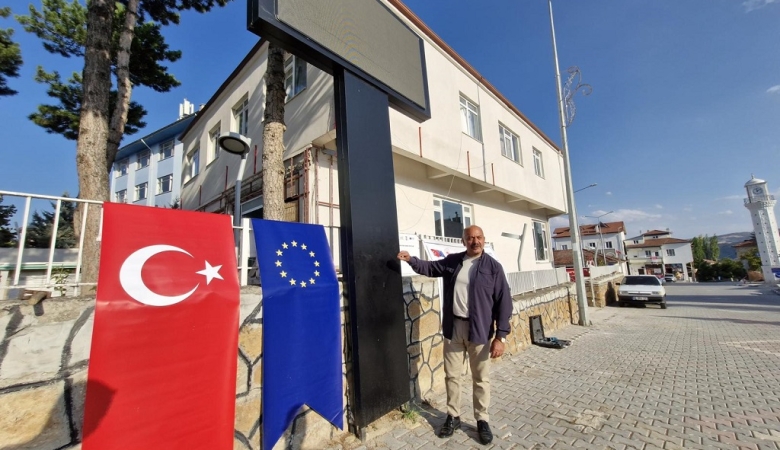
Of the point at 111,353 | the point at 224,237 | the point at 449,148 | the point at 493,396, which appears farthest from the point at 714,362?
the point at 111,353

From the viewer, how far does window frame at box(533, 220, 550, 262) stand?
1493 cm

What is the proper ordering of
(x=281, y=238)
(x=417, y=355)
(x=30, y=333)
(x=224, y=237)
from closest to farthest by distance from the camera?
1. (x=30, y=333)
2. (x=224, y=237)
3. (x=281, y=238)
4. (x=417, y=355)

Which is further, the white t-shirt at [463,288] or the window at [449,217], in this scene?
the window at [449,217]

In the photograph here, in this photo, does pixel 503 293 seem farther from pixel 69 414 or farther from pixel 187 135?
pixel 187 135

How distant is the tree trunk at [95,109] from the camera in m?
5.91

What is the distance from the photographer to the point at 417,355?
4.04m

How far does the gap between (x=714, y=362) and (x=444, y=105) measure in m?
7.87

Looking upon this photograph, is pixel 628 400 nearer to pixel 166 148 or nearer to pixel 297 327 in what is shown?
pixel 297 327

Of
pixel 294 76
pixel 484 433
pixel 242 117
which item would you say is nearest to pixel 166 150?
pixel 242 117

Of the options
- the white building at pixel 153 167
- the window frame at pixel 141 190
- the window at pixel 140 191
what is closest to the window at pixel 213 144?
the white building at pixel 153 167

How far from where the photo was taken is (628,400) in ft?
13.1

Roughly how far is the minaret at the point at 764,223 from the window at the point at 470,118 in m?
50.6

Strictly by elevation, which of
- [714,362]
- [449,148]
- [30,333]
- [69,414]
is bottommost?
[714,362]

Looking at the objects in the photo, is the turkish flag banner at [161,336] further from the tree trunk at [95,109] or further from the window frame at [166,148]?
the window frame at [166,148]
